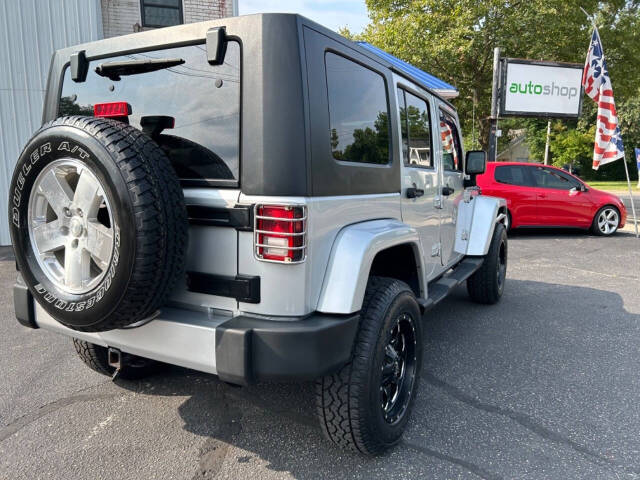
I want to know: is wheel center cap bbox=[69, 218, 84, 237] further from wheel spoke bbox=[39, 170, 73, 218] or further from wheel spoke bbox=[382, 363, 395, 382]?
wheel spoke bbox=[382, 363, 395, 382]

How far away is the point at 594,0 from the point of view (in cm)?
2002

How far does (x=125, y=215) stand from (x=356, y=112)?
1.26 meters

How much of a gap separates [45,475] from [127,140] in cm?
163

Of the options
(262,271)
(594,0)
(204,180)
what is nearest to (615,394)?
(262,271)

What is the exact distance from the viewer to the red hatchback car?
381 inches

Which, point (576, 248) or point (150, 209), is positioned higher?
point (150, 209)

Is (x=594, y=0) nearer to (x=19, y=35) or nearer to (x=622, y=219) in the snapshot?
(x=622, y=219)

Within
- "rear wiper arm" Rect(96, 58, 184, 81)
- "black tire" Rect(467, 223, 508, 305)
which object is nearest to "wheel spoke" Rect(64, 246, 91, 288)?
"rear wiper arm" Rect(96, 58, 184, 81)

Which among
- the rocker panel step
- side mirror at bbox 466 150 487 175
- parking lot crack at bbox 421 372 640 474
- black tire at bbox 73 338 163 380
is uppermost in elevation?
side mirror at bbox 466 150 487 175

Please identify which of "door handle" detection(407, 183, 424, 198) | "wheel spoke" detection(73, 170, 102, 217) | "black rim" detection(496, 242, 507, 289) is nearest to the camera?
"wheel spoke" detection(73, 170, 102, 217)

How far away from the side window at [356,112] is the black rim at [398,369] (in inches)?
35.0

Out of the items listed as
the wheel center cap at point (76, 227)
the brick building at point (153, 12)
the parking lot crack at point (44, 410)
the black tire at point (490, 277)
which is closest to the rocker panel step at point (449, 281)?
the black tire at point (490, 277)

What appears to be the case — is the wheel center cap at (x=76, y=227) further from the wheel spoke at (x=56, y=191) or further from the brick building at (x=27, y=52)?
the brick building at (x=27, y=52)

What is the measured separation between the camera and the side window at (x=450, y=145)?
13.2 ft
